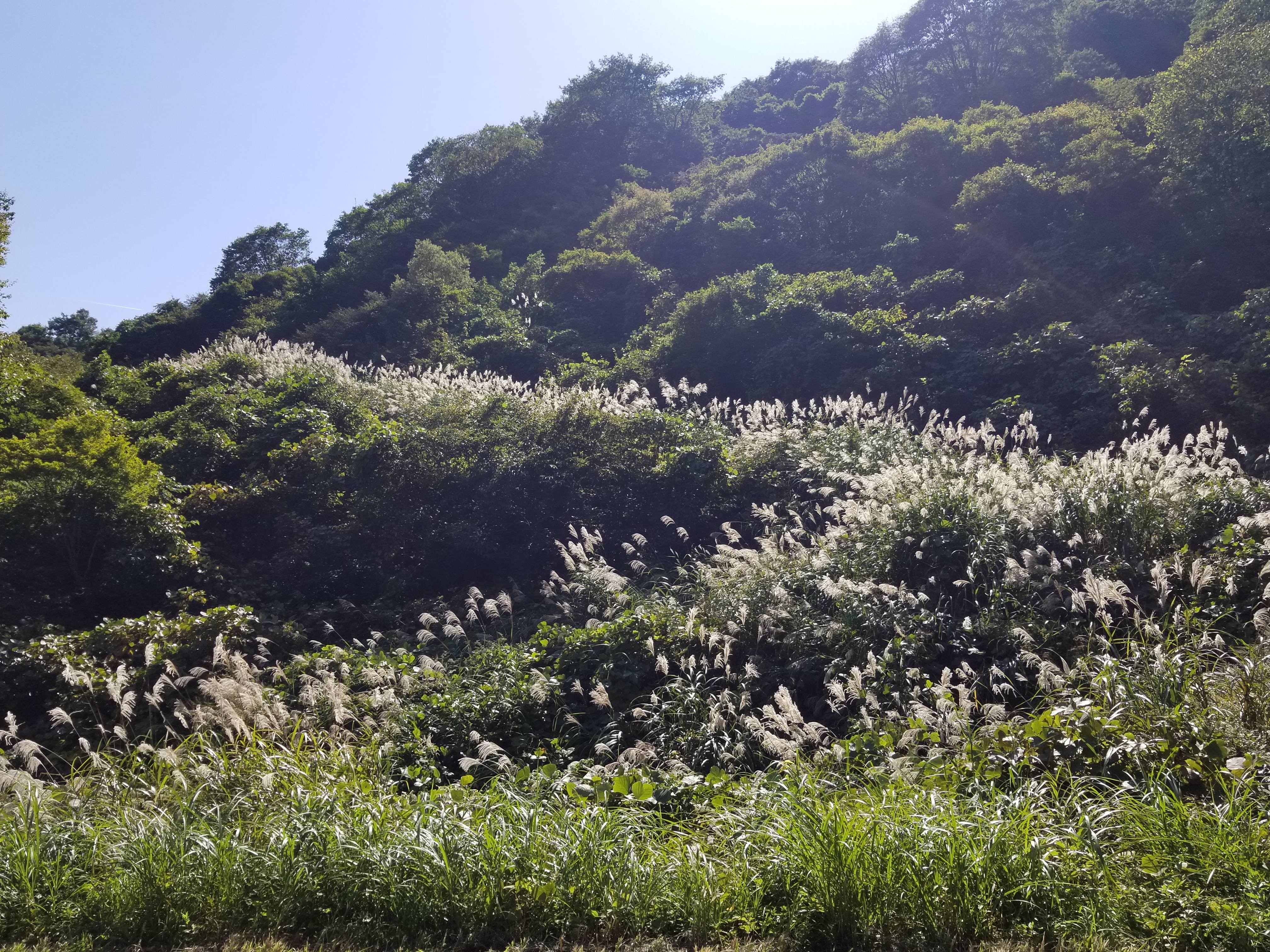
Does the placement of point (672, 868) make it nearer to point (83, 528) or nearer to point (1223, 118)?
point (83, 528)

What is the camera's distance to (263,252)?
4350 cm

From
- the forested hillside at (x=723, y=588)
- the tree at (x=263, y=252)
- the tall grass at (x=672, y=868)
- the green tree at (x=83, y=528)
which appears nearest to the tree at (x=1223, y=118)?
the forested hillside at (x=723, y=588)

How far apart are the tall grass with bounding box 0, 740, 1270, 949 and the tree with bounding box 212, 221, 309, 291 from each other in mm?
43198

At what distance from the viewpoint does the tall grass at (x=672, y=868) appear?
10.5 feet

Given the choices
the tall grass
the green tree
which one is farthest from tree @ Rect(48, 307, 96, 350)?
the tall grass

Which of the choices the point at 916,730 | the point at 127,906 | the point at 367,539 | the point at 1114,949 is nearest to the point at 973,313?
the point at 367,539

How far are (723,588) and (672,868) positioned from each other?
11.9 feet

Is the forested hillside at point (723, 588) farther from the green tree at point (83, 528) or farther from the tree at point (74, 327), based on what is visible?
the tree at point (74, 327)

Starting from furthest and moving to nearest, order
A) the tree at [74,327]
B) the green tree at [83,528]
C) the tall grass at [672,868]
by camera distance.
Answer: the tree at [74,327], the green tree at [83,528], the tall grass at [672,868]

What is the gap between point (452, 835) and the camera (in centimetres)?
382

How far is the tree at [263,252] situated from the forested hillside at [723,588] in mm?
23529

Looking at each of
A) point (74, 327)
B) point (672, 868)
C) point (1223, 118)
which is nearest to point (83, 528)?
point (672, 868)

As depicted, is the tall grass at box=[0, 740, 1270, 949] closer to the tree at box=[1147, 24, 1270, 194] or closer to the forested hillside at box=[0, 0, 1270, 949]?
the forested hillside at box=[0, 0, 1270, 949]

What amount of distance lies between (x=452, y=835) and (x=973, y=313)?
14721mm
